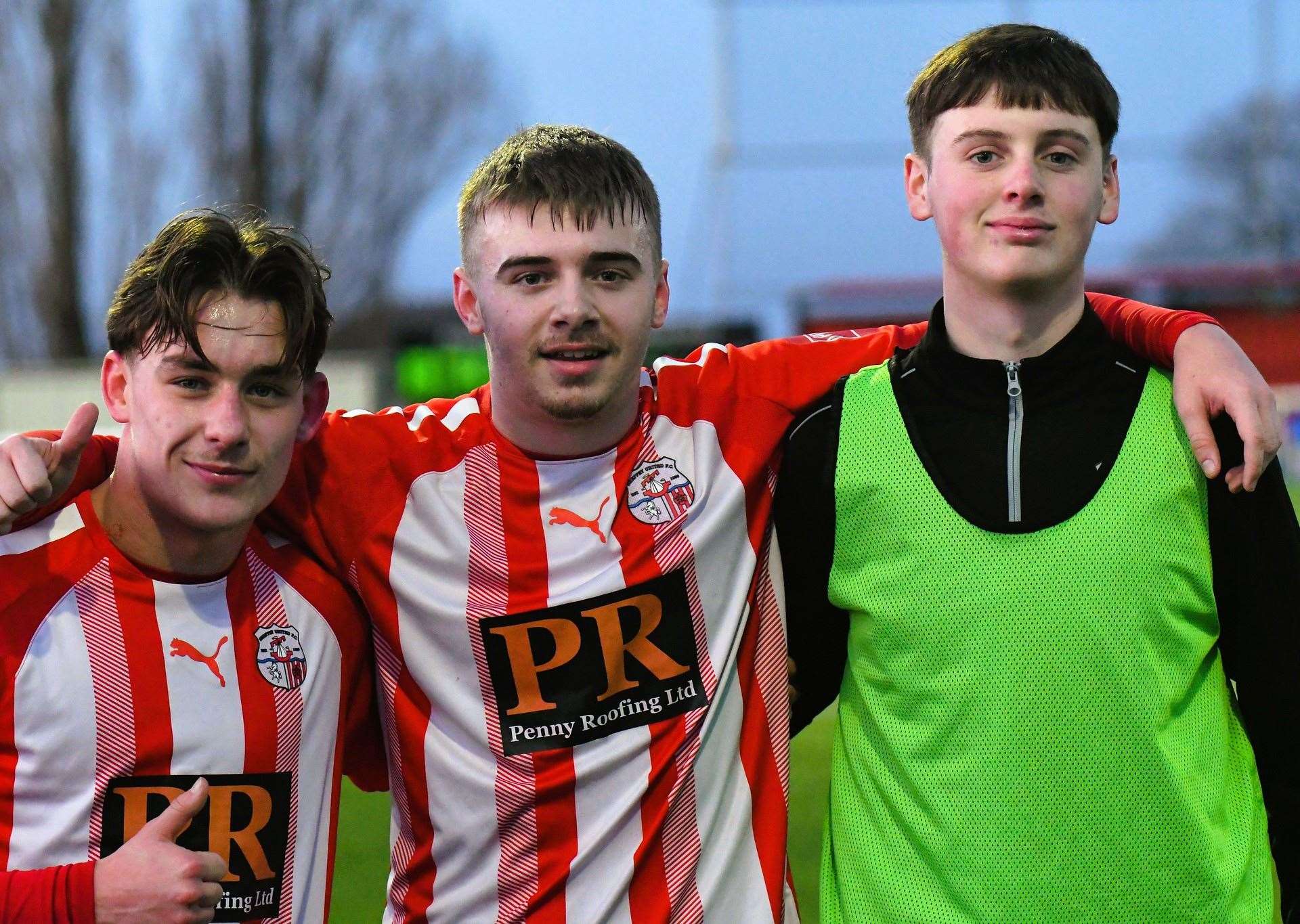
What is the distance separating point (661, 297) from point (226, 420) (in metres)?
0.67

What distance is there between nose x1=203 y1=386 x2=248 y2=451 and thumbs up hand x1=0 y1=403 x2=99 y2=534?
0.14 metres

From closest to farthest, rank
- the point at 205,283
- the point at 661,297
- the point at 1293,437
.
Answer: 1. the point at 205,283
2. the point at 661,297
3. the point at 1293,437

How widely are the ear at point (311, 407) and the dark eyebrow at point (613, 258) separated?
0.40 meters

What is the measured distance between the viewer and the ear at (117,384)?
1.96 meters

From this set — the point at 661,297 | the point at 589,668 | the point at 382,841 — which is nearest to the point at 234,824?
the point at 589,668

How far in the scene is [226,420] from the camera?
1.87 m

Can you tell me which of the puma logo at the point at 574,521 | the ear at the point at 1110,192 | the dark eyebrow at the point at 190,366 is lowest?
the puma logo at the point at 574,521

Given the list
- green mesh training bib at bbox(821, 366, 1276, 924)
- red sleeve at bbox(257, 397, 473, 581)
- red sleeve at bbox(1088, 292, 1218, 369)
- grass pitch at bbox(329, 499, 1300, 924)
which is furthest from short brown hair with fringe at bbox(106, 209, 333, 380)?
grass pitch at bbox(329, 499, 1300, 924)

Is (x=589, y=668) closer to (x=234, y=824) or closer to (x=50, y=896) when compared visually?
(x=234, y=824)

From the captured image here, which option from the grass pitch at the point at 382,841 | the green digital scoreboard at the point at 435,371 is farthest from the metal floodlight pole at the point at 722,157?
the grass pitch at the point at 382,841

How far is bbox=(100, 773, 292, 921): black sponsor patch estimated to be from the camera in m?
1.85

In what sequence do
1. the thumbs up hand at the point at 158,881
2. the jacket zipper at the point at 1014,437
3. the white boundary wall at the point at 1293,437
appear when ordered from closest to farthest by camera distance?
the thumbs up hand at the point at 158,881
the jacket zipper at the point at 1014,437
the white boundary wall at the point at 1293,437

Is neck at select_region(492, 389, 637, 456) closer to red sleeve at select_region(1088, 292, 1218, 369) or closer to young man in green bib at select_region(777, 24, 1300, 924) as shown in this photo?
young man in green bib at select_region(777, 24, 1300, 924)

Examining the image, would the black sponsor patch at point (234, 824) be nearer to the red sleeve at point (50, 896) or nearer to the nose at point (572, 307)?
the red sleeve at point (50, 896)
